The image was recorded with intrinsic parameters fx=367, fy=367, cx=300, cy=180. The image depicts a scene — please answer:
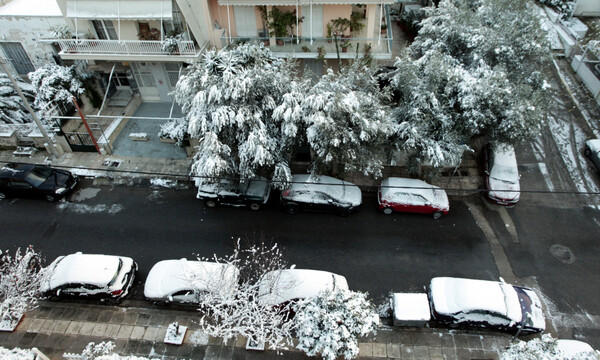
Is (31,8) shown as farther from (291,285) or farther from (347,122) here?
(291,285)

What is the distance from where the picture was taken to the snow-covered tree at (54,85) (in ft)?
68.2

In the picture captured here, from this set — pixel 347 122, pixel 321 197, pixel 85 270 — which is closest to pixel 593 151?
pixel 347 122

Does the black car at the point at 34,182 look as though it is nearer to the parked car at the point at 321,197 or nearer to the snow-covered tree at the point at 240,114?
the snow-covered tree at the point at 240,114

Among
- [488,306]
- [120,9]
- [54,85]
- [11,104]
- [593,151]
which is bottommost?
[488,306]

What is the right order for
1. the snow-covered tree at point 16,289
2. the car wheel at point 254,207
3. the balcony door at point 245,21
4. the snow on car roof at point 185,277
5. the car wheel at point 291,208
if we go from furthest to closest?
1. the balcony door at point 245,21
2. the car wheel at point 254,207
3. the car wheel at point 291,208
4. the snow on car roof at point 185,277
5. the snow-covered tree at point 16,289

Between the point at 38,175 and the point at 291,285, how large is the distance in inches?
553

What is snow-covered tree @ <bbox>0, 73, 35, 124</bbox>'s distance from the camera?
71.0ft

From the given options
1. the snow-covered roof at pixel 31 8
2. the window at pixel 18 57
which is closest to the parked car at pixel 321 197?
the snow-covered roof at pixel 31 8

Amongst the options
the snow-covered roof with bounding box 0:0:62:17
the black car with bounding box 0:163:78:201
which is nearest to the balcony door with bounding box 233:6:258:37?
the snow-covered roof with bounding box 0:0:62:17

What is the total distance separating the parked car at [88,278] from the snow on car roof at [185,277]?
1.06m

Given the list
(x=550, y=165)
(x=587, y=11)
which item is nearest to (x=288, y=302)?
(x=550, y=165)

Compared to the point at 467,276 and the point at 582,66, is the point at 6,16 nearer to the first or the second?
the point at 467,276

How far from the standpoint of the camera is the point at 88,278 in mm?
13438

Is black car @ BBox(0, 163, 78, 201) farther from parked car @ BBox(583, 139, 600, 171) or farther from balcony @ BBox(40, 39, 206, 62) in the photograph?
parked car @ BBox(583, 139, 600, 171)
